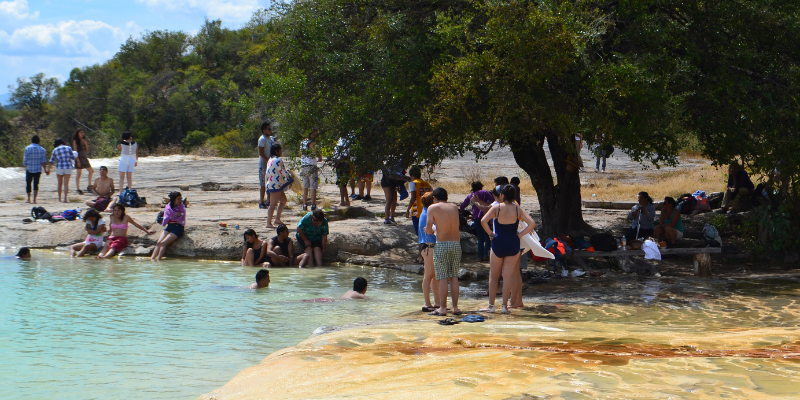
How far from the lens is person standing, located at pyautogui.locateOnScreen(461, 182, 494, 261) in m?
11.5

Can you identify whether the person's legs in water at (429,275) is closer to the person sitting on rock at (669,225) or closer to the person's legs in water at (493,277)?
the person's legs in water at (493,277)

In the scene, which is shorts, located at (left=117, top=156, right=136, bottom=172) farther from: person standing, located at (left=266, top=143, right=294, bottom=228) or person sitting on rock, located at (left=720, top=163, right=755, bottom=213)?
person sitting on rock, located at (left=720, top=163, right=755, bottom=213)

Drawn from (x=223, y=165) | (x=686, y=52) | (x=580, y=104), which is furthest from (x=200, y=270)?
(x=223, y=165)

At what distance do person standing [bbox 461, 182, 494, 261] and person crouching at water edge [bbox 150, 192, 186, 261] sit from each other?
211 inches

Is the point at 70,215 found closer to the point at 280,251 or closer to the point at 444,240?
the point at 280,251

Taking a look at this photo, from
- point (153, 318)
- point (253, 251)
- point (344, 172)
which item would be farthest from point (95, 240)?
point (153, 318)

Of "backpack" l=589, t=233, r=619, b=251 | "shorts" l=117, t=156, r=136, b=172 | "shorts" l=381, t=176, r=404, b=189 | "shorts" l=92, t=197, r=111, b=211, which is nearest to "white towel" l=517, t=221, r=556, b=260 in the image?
"backpack" l=589, t=233, r=619, b=251

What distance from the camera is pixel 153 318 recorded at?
8664mm

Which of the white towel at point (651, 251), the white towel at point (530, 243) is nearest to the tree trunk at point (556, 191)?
the white towel at point (651, 251)

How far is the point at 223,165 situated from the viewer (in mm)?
24031

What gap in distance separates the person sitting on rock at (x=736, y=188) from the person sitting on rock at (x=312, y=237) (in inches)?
348

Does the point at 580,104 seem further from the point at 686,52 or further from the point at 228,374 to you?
the point at 228,374

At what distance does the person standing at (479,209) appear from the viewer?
11477mm

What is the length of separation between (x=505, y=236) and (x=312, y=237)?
5.16 meters
